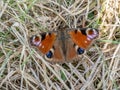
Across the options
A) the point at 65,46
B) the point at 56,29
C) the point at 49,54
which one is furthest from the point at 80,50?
the point at 56,29

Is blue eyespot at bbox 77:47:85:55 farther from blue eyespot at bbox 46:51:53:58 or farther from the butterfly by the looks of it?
blue eyespot at bbox 46:51:53:58

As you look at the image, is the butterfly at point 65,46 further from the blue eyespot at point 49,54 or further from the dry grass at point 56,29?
the dry grass at point 56,29

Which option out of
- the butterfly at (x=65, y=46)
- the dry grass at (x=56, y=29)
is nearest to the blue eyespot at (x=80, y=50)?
the butterfly at (x=65, y=46)

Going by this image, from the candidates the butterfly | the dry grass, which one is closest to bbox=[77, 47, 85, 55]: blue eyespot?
the butterfly

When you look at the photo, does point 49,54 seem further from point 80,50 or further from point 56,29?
point 56,29

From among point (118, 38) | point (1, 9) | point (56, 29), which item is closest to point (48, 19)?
point (56, 29)

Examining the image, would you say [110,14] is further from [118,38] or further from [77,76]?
[77,76]

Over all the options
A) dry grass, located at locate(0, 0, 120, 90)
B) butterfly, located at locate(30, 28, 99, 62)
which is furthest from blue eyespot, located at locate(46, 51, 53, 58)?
dry grass, located at locate(0, 0, 120, 90)
